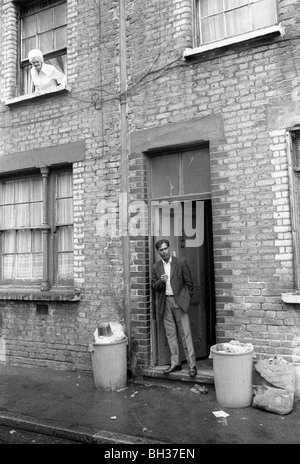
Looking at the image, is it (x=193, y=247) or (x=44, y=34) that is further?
(x=44, y=34)

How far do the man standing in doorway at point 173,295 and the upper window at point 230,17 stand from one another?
3231 mm

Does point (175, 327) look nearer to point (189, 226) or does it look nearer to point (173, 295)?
point (173, 295)

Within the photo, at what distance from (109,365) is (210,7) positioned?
18.3 ft

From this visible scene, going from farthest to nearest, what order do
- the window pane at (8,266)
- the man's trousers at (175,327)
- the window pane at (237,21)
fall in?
the window pane at (8,266)
the man's trousers at (175,327)
the window pane at (237,21)

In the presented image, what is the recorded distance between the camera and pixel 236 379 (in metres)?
5.18

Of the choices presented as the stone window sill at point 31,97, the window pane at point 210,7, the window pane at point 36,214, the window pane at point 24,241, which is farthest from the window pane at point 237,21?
the window pane at point 24,241

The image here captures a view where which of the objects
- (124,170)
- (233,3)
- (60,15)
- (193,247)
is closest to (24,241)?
(124,170)

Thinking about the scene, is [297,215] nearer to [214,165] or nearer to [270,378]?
[214,165]

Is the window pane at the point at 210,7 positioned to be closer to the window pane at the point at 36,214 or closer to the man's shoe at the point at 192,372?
the window pane at the point at 36,214

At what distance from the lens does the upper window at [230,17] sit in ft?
19.7

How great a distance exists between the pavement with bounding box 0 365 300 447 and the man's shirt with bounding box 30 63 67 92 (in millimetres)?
5031

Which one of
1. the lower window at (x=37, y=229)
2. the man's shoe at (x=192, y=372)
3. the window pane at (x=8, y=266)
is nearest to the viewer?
the man's shoe at (x=192, y=372)

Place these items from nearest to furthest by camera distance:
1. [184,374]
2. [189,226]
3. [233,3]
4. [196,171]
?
[184,374] < [233,3] < [196,171] < [189,226]
